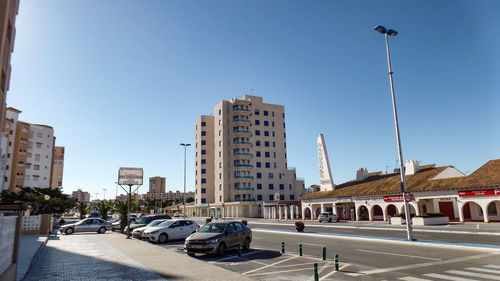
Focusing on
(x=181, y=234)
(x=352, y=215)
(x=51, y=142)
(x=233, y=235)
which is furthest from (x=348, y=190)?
(x=51, y=142)

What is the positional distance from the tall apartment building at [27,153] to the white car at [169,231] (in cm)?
6344

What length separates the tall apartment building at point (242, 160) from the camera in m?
83.7

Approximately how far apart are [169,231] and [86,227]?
12765 mm

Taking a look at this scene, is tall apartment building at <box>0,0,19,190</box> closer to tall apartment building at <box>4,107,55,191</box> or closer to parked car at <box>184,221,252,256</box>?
parked car at <box>184,221,252,256</box>

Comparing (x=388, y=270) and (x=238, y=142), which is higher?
(x=238, y=142)

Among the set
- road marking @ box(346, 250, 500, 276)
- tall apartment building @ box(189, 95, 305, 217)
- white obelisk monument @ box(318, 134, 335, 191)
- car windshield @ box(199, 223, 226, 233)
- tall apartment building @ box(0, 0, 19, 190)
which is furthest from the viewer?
tall apartment building @ box(189, 95, 305, 217)

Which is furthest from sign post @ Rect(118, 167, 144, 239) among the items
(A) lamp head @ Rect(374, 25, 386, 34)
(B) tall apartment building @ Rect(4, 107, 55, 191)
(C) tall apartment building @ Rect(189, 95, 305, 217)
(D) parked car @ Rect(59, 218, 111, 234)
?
(B) tall apartment building @ Rect(4, 107, 55, 191)

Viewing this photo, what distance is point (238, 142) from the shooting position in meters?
84.9

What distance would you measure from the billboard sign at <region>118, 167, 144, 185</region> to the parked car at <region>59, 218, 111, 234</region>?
6.25 m

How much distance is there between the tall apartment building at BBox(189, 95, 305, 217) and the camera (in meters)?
83.7

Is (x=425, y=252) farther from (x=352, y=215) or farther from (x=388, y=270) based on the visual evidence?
(x=352, y=215)

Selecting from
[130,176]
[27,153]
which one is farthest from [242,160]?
[130,176]

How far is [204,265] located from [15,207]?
6396 mm

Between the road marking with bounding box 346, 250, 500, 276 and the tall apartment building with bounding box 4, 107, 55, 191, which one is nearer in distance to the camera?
the road marking with bounding box 346, 250, 500, 276
